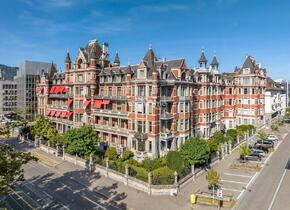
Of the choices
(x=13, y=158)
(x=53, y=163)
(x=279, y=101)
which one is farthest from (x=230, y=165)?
(x=279, y=101)

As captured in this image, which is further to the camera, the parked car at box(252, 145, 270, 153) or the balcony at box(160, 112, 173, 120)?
the parked car at box(252, 145, 270, 153)

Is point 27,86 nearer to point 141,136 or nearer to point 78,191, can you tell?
point 141,136

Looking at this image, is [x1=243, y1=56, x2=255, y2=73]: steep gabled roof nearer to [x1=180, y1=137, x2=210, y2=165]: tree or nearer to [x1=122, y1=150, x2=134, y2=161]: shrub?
[x1=180, y1=137, x2=210, y2=165]: tree

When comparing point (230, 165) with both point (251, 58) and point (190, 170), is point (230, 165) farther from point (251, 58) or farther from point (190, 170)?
point (251, 58)

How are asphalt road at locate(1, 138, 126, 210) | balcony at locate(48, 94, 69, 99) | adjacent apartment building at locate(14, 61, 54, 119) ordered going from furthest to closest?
adjacent apartment building at locate(14, 61, 54, 119)
balcony at locate(48, 94, 69, 99)
asphalt road at locate(1, 138, 126, 210)

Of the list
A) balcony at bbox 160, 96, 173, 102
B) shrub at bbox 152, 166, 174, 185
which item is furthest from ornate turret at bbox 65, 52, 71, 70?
shrub at bbox 152, 166, 174, 185

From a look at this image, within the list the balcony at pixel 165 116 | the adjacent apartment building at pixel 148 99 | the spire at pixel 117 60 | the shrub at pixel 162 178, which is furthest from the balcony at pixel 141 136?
the spire at pixel 117 60

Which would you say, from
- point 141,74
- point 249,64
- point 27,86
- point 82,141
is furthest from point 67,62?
point 249,64
